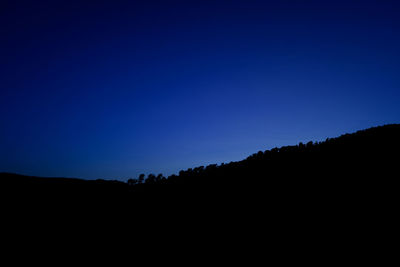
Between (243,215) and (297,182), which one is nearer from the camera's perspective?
(243,215)

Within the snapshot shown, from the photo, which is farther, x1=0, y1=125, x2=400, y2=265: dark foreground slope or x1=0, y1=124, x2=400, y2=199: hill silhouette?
x1=0, y1=124, x2=400, y2=199: hill silhouette

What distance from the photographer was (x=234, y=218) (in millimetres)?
12211

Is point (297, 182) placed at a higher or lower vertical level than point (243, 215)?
higher

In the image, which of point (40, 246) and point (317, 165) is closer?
point (40, 246)

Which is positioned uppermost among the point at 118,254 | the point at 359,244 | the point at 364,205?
the point at 364,205

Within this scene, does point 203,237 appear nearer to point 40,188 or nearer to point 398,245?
point 398,245

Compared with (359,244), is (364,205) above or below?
above

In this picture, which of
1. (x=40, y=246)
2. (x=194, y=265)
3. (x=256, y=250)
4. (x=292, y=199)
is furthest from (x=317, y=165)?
(x=40, y=246)

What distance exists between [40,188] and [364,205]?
26.2 m

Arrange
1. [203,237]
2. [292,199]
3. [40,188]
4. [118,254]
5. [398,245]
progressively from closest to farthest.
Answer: [398,245], [118,254], [203,237], [292,199], [40,188]

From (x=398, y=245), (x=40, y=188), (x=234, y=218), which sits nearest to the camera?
(x=398, y=245)

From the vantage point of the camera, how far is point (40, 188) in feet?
60.5

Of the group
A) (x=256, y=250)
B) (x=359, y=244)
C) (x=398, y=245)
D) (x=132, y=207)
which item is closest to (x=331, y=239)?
(x=359, y=244)

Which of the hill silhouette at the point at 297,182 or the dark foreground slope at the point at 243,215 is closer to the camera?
the dark foreground slope at the point at 243,215
